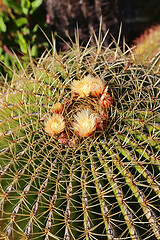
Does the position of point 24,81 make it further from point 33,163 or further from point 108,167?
point 108,167

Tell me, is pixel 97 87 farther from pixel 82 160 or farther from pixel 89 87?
pixel 82 160

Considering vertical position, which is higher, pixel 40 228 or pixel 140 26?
pixel 40 228

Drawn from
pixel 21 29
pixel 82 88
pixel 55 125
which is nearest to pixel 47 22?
pixel 21 29

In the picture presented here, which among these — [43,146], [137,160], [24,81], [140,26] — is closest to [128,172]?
[137,160]

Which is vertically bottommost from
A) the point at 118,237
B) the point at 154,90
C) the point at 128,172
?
the point at 118,237

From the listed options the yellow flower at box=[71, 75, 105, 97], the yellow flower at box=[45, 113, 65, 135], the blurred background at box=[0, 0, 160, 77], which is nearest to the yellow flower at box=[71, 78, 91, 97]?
the yellow flower at box=[71, 75, 105, 97]

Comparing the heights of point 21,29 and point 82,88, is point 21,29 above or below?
below
